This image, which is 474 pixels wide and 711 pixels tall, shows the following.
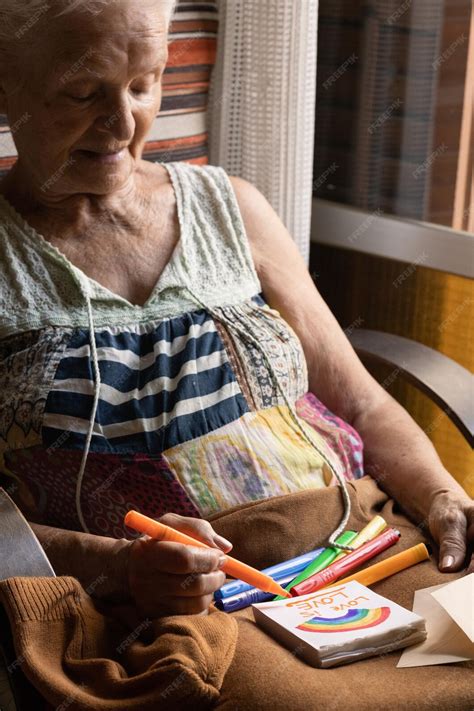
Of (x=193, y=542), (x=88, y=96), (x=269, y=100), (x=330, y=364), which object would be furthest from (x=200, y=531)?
(x=269, y=100)

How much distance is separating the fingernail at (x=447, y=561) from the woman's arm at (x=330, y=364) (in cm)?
22

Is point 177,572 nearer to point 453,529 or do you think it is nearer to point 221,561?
point 221,561

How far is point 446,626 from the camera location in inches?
47.9

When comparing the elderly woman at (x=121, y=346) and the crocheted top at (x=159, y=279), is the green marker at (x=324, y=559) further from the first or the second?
the crocheted top at (x=159, y=279)

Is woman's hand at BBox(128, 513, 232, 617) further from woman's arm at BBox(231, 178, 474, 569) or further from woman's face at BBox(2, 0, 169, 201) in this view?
woman's face at BBox(2, 0, 169, 201)

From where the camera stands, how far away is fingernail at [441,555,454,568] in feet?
4.52

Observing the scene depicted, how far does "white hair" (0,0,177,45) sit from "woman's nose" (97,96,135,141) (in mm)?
132

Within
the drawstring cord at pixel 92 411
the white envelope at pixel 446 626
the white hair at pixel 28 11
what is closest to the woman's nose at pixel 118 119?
the white hair at pixel 28 11

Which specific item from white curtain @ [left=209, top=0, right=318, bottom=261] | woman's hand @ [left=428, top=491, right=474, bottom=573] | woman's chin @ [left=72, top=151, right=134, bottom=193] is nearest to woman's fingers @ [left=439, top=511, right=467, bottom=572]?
woman's hand @ [left=428, top=491, right=474, bottom=573]

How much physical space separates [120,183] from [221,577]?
2.11ft

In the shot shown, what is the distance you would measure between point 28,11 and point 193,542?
0.78 m

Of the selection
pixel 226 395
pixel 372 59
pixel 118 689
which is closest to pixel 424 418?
pixel 372 59

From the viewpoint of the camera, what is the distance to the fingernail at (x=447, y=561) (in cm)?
138

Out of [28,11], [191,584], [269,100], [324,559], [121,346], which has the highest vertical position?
[28,11]
